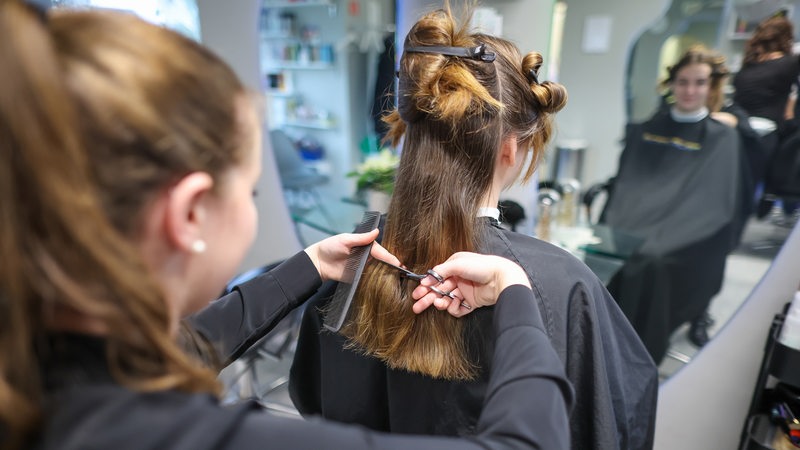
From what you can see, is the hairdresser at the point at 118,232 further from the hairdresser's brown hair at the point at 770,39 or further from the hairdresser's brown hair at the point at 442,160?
the hairdresser's brown hair at the point at 770,39

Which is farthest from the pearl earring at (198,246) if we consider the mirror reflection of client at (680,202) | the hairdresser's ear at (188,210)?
→ the mirror reflection of client at (680,202)

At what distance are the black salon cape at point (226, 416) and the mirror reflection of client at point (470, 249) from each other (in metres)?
0.29

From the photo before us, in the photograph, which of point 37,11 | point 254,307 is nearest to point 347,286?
point 254,307

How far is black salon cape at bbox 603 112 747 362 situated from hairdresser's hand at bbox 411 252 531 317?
3.63 feet

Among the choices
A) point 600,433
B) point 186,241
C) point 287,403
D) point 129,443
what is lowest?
point 287,403

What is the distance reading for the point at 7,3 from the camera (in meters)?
0.37

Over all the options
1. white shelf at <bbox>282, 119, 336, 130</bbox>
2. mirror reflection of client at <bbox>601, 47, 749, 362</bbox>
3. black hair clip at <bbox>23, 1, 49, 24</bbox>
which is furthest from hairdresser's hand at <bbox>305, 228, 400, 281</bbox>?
white shelf at <bbox>282, 119, 336, 130</bbox>

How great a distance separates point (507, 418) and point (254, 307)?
56 centimetres

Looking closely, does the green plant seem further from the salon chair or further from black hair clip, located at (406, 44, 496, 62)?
black hair clip, located at (406, 44, 496, 62)

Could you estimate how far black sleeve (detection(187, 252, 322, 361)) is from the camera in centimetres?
86

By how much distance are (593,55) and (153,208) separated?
6.40 ft

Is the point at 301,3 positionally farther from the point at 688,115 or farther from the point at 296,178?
the point at 688,115

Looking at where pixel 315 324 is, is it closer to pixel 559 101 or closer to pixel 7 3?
pixel 559 101

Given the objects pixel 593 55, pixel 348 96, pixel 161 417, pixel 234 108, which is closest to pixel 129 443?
pixel 161 417
